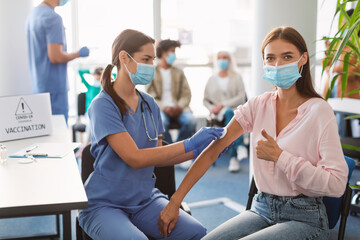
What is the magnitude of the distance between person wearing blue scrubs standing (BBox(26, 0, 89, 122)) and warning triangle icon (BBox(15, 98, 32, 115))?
112cm

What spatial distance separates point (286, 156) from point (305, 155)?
100mm

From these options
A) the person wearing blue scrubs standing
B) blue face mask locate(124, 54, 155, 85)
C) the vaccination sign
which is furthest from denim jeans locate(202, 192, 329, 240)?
the person wearing blue scrubs standing

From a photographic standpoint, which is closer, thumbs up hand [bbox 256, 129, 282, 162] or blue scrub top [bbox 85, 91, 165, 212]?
thumbs up hand [bbox 256, 129, 282, 162]

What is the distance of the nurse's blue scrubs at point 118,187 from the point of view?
1562 millimetres

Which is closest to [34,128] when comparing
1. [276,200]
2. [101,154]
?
[101,154]

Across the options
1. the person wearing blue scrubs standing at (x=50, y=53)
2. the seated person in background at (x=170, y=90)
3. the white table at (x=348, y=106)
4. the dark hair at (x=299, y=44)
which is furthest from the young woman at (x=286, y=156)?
the seated person in background at (x=170, y=90)

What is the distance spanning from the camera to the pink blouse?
142 cm

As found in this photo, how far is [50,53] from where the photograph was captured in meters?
3.22

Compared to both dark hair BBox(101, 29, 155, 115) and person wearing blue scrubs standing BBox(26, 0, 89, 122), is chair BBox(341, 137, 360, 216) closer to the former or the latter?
dark hair BBox(101, 29, 155, 115)

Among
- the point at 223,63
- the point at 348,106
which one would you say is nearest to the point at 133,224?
the point at 348,106

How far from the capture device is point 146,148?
1.64 m

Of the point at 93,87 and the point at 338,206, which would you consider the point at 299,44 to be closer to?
the point at 338,206

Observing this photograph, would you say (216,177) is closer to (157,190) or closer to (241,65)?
(241,65)

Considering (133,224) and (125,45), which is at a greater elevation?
(125,45)
